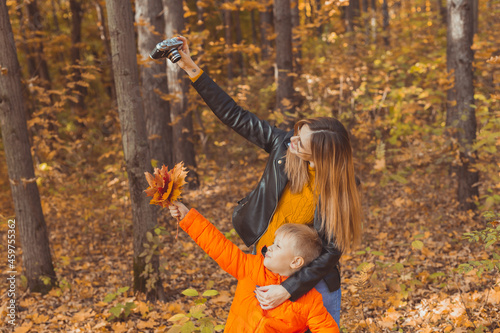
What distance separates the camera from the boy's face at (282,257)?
2.22m

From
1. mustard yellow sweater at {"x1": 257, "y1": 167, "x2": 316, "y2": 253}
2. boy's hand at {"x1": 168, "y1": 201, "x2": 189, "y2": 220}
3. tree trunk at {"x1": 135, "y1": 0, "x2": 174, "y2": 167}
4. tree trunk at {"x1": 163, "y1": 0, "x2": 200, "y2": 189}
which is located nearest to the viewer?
boy's hand at {"x1": 168, "y1": 201, "x2": 189, "y2": 220}

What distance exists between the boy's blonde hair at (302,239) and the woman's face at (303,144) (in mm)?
441

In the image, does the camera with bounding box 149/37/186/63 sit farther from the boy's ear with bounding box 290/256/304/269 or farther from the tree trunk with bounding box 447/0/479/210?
the tree trunk with bounding box 447/0/479/210

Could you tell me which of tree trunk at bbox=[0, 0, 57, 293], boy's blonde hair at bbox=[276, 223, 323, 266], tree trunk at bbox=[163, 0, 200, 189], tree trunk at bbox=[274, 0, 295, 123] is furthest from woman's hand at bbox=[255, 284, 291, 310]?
tree trunk at bbox=[274, 0, 295, 123]

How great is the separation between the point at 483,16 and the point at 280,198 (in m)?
16.5

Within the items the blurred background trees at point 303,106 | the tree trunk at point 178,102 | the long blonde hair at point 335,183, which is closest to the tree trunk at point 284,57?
the blurred background trees at point 303,106

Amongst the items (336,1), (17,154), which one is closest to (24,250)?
(17,154)

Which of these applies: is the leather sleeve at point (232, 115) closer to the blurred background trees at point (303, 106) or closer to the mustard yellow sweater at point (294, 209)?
the mustard yellow sweater at point (294, 209)

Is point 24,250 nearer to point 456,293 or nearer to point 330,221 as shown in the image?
point 330,221

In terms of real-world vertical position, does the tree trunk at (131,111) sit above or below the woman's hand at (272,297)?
above

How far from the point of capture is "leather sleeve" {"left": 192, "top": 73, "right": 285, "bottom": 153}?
2707 millimetres

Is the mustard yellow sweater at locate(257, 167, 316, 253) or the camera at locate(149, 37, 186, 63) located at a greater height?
the camera at locate(149, 37, 186, 63)

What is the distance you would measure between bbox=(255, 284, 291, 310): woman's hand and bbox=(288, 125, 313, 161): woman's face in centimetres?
80

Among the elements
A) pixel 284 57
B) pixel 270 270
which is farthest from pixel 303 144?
pixel 284 57
